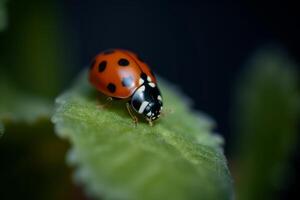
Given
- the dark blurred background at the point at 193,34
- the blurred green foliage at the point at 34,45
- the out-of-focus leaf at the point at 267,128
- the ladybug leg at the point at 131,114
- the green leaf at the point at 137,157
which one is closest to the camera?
the green leaf at the point at 137,157

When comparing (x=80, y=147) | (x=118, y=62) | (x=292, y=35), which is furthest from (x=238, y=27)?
(x=80, y=147)

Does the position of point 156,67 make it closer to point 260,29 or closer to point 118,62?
point 260,29

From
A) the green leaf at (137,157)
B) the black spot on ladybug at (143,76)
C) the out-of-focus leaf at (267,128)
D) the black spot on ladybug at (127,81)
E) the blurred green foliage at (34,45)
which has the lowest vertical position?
the blurred green foliage at (34,45)

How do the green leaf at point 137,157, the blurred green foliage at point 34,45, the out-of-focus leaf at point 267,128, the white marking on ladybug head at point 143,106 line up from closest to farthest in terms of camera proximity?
the green leaf at point 137,157 < the white marking on ladybug head at point 143,106 < the out-of-focus leaf at point 267,128 < the blurred green foliage at point 34,45

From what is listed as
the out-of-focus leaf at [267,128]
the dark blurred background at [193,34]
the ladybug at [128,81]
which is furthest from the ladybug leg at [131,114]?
the dark blurred background at [193,34]

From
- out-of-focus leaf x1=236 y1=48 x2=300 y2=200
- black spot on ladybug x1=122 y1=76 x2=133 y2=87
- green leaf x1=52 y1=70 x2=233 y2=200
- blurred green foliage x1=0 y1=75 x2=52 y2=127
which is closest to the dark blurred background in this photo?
out-of-focus leaf x1=236 y1=48 x2=300 y2=200

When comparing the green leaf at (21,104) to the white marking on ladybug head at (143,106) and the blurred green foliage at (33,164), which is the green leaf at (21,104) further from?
the white marking on ladybug head at (143,106)

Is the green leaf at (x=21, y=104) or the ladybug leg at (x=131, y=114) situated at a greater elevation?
the ladybug leg at (x=131, y=114)
